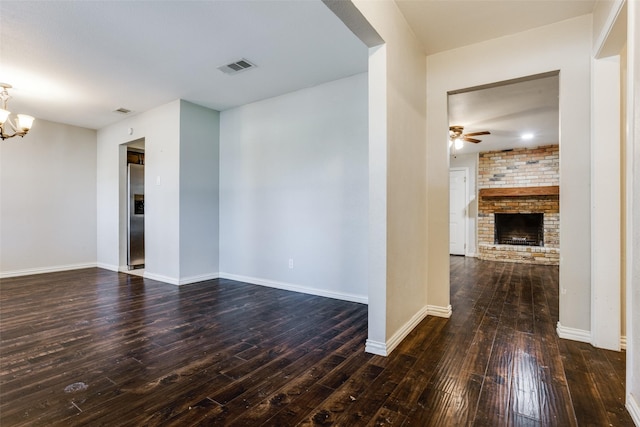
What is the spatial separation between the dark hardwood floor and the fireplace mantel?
3914 mm

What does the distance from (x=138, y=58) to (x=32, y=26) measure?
78cm

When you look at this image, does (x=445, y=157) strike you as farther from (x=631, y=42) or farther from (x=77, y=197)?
(x=77, y=197)

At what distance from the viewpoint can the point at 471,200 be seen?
7398 millimetres

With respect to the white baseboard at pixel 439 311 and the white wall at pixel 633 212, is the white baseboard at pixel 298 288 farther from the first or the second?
the white wall at pixel 633 212

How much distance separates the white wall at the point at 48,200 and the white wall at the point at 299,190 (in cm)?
299

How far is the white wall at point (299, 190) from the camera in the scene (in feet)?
11.3

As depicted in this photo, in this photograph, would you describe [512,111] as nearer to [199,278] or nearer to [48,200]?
[199,278]

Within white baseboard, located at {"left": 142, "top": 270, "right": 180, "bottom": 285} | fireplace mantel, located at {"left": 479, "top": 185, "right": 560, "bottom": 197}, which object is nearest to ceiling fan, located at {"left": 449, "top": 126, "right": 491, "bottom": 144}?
fireplace mantel, located at {"left": 479, "top": 185, "right": 560, "bottom": 197}

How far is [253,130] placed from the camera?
4379mm

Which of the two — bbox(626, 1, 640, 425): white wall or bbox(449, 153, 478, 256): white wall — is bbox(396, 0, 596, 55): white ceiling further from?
bbox(449, 153, 478, 256): white wall

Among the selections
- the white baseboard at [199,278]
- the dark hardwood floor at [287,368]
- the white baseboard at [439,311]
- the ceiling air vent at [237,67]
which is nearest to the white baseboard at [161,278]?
the white baseboard at [199,278]

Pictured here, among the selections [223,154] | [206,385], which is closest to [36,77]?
[223,154]

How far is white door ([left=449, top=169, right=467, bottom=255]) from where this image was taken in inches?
294

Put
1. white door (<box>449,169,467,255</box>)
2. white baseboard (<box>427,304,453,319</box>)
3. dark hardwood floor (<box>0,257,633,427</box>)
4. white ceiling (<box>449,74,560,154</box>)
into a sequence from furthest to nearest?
white door (<box>449,169,467,255</box>) → white ceiling (<box>449,74,560,154</box>) → white baseboard (<box>427,304,453,319</box>) → dark hardwood floor (<box>0,257,633,427</box>)
